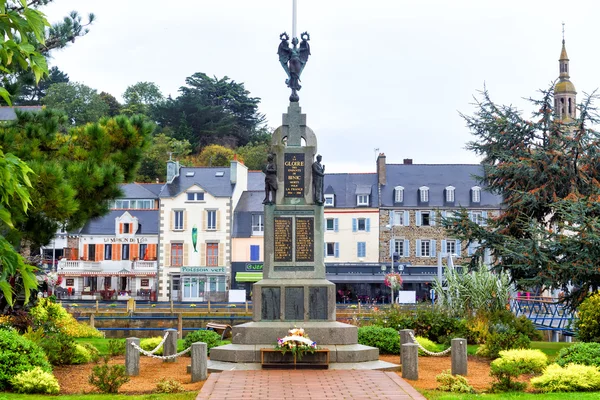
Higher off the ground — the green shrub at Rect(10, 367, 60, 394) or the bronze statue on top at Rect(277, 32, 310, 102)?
the bronze statue on top at Rect(277, 32, 310, 102)

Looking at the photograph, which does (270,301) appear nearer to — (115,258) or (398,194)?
(398,194)

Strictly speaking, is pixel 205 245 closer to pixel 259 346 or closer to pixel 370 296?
pixel 370 296

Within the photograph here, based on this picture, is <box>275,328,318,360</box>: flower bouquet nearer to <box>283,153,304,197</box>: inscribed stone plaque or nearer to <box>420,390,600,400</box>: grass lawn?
<box>420,390,600,400</box>: grass lawn

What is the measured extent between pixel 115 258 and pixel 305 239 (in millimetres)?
47474

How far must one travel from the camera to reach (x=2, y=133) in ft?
72.0

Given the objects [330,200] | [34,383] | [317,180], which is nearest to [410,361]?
[317,180]

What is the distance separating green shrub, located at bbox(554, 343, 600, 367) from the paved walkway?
3.73 metres

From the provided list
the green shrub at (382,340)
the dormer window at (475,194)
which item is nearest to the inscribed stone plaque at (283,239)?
the green shrub at (382,340)

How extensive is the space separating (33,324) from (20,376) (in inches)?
307

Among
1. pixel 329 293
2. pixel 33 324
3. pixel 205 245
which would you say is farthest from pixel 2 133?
pixel 205 245

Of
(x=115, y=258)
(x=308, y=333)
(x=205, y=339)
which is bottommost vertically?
(x=205, y=339)

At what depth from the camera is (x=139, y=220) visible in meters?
65.4

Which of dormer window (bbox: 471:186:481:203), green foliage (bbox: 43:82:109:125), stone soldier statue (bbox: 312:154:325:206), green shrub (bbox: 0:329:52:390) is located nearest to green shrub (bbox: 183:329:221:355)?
stone soldier statue (bbox: 312:154:325:206)

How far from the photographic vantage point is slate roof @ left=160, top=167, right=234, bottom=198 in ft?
209
